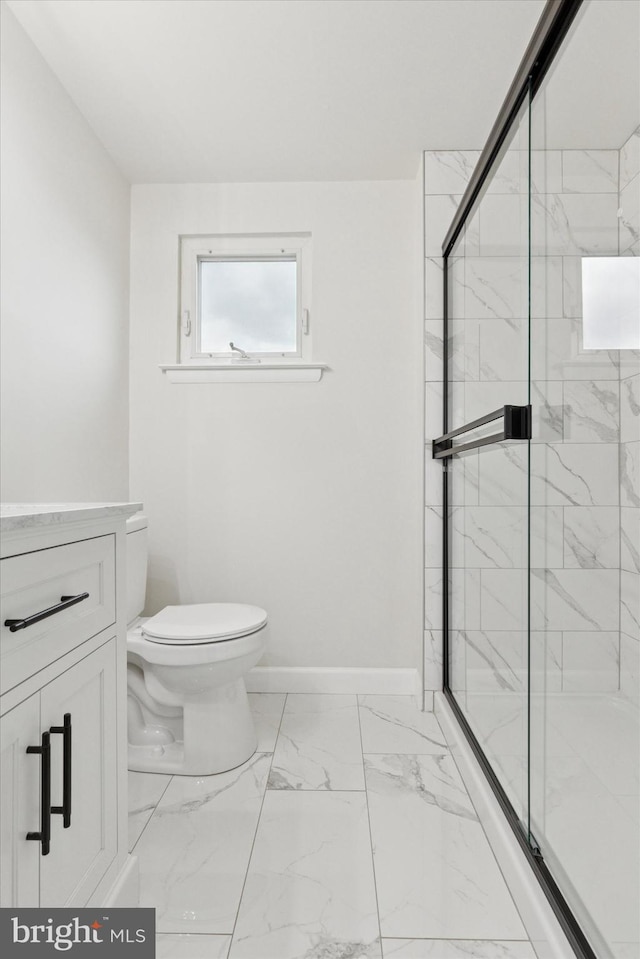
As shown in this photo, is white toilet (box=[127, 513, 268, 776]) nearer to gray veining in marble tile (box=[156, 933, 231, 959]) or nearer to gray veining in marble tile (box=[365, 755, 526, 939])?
gray veining in marble tile (box=[365, 755, 526, 939])

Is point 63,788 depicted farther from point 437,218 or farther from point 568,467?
point 437,218

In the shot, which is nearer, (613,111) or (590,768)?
(613,111)

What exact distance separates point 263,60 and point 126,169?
870mm

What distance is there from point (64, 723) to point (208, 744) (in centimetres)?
106

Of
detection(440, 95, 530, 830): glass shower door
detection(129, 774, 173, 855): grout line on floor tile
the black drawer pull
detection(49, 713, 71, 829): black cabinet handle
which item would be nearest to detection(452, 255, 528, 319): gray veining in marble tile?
detection(440, 95, 530, 830): glass shower door

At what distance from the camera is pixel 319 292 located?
8.16 ft

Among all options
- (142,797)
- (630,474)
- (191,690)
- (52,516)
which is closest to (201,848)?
A: (142,797)

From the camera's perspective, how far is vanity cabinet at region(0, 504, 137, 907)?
76cm

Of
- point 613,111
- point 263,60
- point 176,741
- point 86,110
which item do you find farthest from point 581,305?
point 86,110

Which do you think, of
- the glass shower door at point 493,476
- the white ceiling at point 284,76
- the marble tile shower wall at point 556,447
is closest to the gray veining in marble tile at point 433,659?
the glass shower door at point 493,476

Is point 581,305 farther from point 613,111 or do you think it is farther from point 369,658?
point 369,658

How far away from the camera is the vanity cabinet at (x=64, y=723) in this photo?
2.48ft

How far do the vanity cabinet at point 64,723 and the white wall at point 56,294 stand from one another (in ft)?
2.49

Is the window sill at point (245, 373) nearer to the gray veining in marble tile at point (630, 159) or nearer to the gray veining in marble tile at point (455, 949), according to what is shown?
the gray veining in marble tile at point (630, 159)
